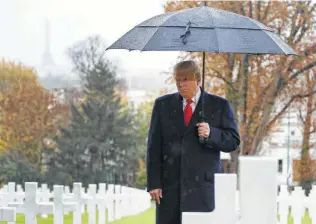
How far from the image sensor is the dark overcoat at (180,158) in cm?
661

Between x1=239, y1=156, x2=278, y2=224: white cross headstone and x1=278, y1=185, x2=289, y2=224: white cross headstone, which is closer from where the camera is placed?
x1=239, y1=156, x2=278, y2=224: white cross headstone

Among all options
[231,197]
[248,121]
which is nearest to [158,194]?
[231,197]

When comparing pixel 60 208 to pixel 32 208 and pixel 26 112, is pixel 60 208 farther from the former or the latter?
pixel 26 112

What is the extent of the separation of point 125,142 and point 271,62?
1155 inches

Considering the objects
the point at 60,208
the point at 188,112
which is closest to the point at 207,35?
the point at 188,112

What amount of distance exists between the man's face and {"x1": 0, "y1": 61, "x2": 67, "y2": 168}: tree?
50.2 meters

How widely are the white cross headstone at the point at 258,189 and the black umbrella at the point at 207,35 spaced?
9.00 ft

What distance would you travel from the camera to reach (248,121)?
31.8m

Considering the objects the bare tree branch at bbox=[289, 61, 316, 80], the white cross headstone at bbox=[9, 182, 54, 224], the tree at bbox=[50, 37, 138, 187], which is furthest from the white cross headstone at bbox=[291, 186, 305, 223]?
the tree at bbox=[50, 37, 138, 187]

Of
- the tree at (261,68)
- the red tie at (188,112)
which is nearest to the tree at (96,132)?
the tree at (261,68)

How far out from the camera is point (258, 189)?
4023mm

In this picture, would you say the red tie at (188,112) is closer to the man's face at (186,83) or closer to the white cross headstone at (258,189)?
the man's face at (186,83)

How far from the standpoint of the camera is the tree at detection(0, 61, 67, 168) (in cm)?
5781

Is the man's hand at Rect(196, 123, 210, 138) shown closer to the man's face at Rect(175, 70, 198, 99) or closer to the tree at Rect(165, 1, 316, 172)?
the man's face at Rect(175, 70, 198, 99)
